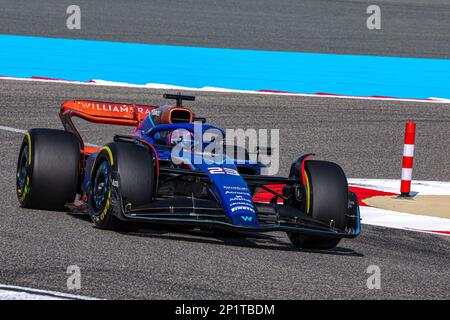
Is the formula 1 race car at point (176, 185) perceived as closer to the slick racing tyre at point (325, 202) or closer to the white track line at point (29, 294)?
the slick racing tyre at point (325, 202)

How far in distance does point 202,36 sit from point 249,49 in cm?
203

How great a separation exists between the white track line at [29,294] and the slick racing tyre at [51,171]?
346 centimetres

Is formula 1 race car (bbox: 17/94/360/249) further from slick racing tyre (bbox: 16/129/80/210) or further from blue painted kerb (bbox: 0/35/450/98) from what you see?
blue painted kerb (bbox: 0/35/450/98)

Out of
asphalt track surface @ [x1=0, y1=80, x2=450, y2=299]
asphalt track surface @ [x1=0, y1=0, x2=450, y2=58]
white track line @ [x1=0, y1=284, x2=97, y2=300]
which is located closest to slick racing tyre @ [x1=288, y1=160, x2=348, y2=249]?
asphalt track surface @ [x1=0, y1=80, x2=450, y2=299]

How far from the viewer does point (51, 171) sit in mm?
10523

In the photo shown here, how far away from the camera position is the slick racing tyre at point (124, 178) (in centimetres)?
938

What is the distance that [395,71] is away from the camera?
23.7 metres

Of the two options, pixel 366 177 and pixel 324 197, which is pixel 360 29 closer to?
pixel 366 177

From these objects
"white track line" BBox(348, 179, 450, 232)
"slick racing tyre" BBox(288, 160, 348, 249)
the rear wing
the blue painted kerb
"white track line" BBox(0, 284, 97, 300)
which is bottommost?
"white track line" BBox(348, 179, 450, 232)

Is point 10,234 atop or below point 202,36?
below

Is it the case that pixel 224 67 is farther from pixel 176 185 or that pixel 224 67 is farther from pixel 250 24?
pixel 176 185

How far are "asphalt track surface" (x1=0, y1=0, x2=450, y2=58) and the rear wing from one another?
512 inches

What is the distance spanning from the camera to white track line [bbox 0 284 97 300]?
686cm

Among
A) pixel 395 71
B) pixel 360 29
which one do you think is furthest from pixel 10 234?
pixel 360 29
